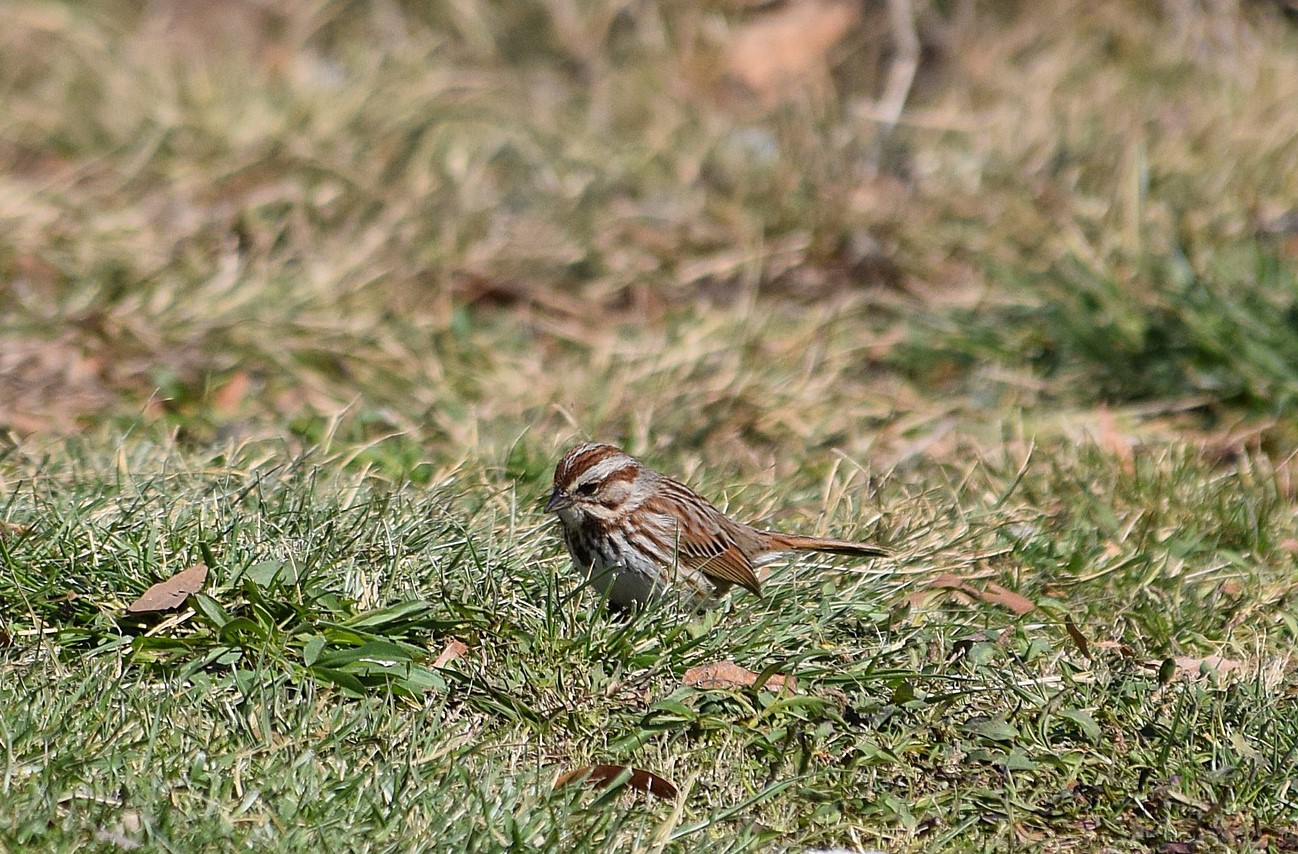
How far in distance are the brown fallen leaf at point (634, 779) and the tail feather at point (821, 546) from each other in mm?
1249

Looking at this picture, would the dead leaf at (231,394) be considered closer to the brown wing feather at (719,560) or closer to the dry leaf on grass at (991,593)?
the brown wing feather at (719,560)

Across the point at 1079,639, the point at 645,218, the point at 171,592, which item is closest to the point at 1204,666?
the point at 1079,639

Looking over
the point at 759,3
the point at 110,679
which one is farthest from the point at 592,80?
the point at 110,679

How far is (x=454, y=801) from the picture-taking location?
355 centimetres

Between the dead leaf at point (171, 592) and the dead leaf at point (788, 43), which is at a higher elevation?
the dead leaf at point (171, 592)

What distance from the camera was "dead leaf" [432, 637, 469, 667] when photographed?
163 inches

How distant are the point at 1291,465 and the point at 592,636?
3.11 meters

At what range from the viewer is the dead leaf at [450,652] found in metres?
4.13

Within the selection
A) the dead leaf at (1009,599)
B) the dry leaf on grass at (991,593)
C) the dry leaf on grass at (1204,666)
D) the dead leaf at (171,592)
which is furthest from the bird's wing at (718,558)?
the dead leaf at (171,592)

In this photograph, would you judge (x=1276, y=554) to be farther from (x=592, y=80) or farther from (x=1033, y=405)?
(x=592, y=80)

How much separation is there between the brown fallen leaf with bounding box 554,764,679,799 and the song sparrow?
69cm

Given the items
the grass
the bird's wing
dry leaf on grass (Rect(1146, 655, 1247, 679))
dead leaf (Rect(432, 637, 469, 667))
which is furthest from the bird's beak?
dry leaf on grass (Rect(1146, 655, 1247, 679))

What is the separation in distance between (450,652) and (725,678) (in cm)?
69

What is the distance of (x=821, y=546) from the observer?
16.2 ft
